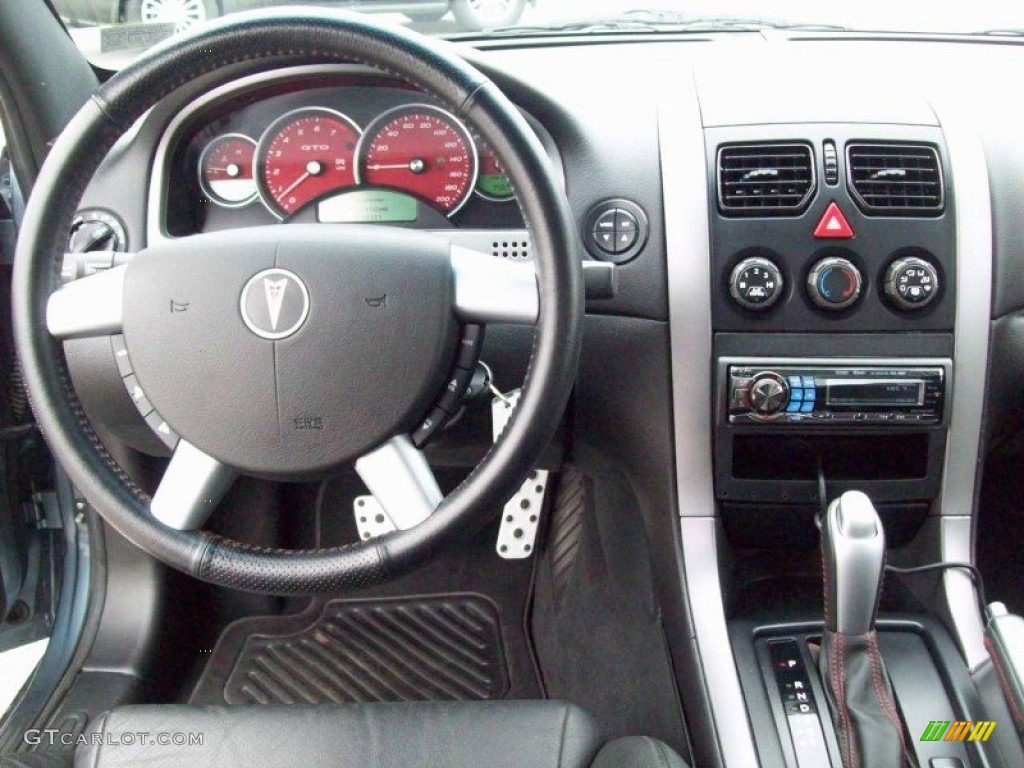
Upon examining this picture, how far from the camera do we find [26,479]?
62.4 inches

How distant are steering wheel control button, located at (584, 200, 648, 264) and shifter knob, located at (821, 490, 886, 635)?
44 cm

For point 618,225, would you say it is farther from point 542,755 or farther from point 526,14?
point 542,755

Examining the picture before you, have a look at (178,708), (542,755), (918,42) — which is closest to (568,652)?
(542,755)

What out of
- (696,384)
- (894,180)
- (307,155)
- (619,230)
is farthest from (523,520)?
(894,180)

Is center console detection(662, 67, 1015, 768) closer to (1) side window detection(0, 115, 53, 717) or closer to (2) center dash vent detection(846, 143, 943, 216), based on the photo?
(2) center dash vent detection(846, 143, 943, 216)

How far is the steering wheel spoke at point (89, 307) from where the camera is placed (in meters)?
1.02

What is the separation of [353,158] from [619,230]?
41 cm

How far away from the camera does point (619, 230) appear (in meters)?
1.28

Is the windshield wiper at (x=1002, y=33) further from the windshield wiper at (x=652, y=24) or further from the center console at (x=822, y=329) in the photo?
the center console at (x=822, y=329)

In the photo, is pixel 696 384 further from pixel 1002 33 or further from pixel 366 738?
pixel 1002 33

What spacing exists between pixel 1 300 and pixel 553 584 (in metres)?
1.12

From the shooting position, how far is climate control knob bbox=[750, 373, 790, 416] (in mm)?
1264

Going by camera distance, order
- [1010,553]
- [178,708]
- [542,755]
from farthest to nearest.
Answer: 1. [1010,553]
2. [178,708]
3. [542,755]

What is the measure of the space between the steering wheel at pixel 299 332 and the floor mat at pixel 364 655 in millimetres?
848
